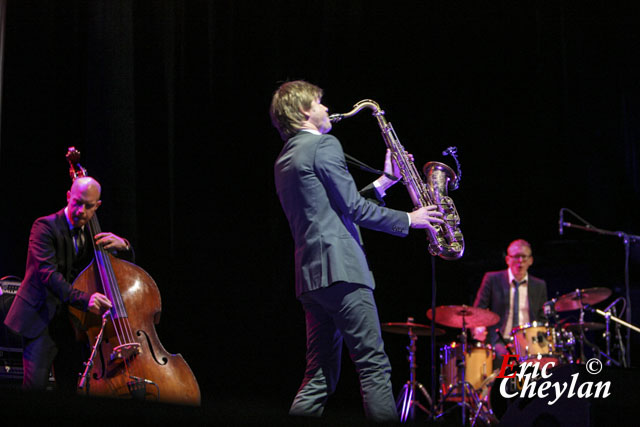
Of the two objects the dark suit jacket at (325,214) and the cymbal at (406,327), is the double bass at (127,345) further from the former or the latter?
the cymbal at (406,327)

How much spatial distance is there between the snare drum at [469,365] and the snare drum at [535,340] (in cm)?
30

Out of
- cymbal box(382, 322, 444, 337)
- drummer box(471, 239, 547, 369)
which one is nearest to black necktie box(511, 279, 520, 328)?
drummer box(471, 239, 547, 369)

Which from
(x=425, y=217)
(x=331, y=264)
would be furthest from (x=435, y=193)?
(x=331, y=264)

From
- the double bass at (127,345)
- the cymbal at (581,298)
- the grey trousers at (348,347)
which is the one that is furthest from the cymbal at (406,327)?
the grey trousers at (348,347)

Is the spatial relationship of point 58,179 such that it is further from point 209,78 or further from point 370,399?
point 370,399

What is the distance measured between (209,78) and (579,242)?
4.36 metres

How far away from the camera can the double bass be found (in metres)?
3.81

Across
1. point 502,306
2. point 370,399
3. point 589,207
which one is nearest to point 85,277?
point 370,399

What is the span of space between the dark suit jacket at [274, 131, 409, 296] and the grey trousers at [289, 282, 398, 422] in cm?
7

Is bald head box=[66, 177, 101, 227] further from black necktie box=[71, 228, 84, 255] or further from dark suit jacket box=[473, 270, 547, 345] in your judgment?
dark suit jacket box=[473, 270, 547, 345]

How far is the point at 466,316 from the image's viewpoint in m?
6.33

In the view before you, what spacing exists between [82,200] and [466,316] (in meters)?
3.53

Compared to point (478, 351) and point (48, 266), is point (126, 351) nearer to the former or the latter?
point (48, 266)

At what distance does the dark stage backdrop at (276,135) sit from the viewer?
17.9 ft
